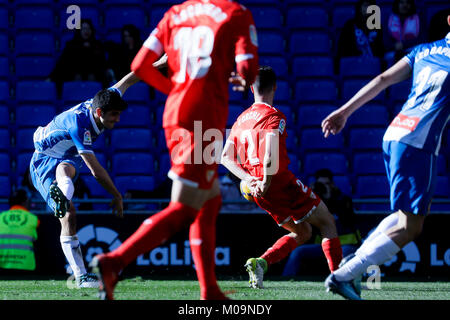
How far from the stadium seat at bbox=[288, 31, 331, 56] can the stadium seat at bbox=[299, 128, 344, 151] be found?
1664mm

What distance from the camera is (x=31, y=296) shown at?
19.1ft

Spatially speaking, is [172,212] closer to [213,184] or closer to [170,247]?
[213,184]

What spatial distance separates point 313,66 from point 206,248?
8.02m

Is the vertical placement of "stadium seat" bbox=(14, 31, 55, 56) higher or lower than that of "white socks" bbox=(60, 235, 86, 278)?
higher

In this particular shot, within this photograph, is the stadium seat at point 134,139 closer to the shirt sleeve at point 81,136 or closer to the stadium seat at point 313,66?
the stadium seat at point 313,66

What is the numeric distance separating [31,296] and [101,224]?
359 cm

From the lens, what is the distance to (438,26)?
38.1ft

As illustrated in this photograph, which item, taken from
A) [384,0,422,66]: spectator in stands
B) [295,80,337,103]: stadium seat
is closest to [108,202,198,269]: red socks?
[295,80,337,103]: stadium seat

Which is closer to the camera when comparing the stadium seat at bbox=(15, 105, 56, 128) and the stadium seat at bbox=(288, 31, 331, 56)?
the stadium seat at bbox=(15, 105, 56, 128)

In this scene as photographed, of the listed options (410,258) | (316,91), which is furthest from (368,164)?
(410,258)

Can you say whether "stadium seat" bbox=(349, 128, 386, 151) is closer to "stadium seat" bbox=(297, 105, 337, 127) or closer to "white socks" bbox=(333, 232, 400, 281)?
"stadium seat" bbox=(297, 105, 337, 127)

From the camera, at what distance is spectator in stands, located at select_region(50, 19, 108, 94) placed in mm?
11742

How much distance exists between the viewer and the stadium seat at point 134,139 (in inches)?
444
